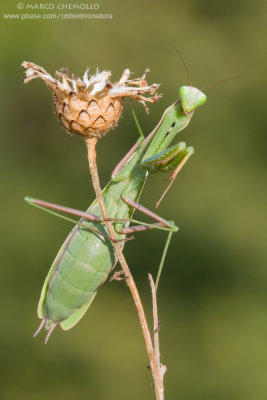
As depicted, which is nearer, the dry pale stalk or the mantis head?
the dry pale stalk

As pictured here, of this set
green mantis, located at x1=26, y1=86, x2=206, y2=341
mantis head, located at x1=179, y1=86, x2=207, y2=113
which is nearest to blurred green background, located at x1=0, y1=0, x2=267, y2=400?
green mantis, located at x1=26, y1=86, x2=206, y2=341

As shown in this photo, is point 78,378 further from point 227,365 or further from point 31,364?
point 227,365

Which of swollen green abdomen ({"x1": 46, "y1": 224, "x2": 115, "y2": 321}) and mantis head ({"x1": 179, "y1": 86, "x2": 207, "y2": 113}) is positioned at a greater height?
mantis head ({"x1": 179, "y1": 86, "x2": 207, "y2": 113})

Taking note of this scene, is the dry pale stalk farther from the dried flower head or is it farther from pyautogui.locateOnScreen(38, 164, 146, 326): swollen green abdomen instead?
pyautogui.locateOnScreen(38, 164, 146, 326): swollen green abdomen

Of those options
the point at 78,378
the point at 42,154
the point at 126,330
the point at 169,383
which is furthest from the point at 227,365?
the point at 42,154

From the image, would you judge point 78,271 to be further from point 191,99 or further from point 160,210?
point 160,210

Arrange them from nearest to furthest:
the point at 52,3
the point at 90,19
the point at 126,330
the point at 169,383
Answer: the point at 169,383 → the point at 126,330 → the point at 52,3 → the point at 90,19

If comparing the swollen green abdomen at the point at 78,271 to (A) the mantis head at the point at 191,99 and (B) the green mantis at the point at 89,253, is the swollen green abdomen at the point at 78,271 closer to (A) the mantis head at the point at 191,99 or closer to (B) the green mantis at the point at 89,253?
(B) the green mantis at the point at 89,253
